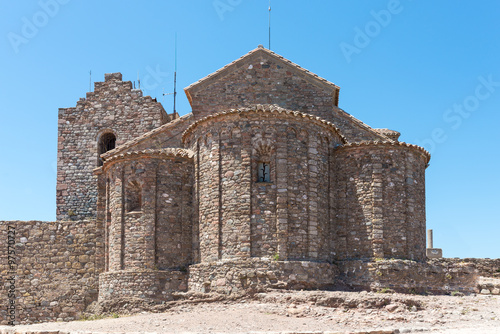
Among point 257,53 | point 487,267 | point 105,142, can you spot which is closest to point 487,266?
point 487,267

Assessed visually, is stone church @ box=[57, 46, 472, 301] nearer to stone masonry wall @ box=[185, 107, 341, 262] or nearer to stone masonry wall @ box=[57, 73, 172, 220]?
stone masonry wall @ box=[185, 107, 341, 262]

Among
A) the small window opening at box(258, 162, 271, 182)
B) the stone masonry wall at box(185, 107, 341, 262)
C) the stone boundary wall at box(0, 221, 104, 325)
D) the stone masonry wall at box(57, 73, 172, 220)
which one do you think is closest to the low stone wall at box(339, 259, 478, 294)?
the stone masonry wall at box(185, 107, 341, 262)

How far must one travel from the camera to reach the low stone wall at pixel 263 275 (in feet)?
61.1

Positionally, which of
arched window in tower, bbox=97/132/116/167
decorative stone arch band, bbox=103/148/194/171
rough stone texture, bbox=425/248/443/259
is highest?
arched window in tower, bbox=97/132/116/167

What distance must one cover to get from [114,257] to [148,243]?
1433mm

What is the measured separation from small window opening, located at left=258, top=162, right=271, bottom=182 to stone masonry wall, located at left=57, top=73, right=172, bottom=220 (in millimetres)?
9509

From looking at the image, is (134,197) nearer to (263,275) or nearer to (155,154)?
(155,154)

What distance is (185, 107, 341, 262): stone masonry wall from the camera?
1906 centimetres

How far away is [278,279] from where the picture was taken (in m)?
18.6

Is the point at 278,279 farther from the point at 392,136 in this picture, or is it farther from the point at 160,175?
the point at 392,136

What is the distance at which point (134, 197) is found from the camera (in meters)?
21.3

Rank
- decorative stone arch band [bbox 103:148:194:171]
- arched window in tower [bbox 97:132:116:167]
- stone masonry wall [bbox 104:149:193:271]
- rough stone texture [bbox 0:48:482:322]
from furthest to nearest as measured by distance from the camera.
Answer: arched window in tower [bbox 97:132:116:167], decorative stone arch band [bbox 103:148:194:171], stone masonry wall [bbox 104:149:193:271], rough stone texture [bbox 0:48:482:322]

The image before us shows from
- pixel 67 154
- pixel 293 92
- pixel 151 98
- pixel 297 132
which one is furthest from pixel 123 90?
A: pixel 297 132

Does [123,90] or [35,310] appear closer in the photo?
[35,310]
